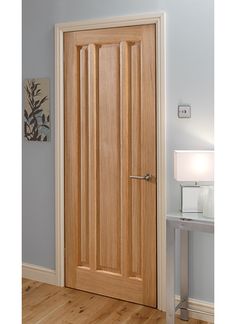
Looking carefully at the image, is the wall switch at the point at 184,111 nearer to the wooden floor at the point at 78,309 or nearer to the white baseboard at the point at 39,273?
the wooden floor at the point at 78,309

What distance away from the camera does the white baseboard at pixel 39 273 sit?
3.34 metres

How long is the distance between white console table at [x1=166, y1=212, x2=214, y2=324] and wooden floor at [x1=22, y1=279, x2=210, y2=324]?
177mm

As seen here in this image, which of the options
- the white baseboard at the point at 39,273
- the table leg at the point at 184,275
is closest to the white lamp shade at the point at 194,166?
the table leg at the point at 184,275

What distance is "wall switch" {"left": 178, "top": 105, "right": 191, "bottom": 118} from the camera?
107 inches

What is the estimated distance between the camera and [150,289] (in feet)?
9.61

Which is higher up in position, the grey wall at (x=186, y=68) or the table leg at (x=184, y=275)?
the grey wall at (x=186, y=68)

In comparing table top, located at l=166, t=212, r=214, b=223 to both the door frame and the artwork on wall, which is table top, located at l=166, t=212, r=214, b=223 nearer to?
Result: the door frame

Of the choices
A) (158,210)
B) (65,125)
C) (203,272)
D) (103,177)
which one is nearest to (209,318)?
(203,272)

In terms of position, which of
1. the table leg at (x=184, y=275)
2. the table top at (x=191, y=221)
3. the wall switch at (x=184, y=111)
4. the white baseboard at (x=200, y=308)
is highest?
the wall switch at (x=184, y=111)

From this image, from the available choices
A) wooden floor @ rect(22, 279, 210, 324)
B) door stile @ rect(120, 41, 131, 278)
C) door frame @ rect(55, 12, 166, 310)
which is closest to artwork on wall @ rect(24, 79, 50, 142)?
door frame @ rect(55, 12, 166, 310)

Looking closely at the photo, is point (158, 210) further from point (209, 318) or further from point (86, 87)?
point (86, 87)

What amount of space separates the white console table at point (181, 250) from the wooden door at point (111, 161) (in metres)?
0.25

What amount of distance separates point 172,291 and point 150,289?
0.43 metres

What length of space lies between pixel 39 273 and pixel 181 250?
52.9 inches
